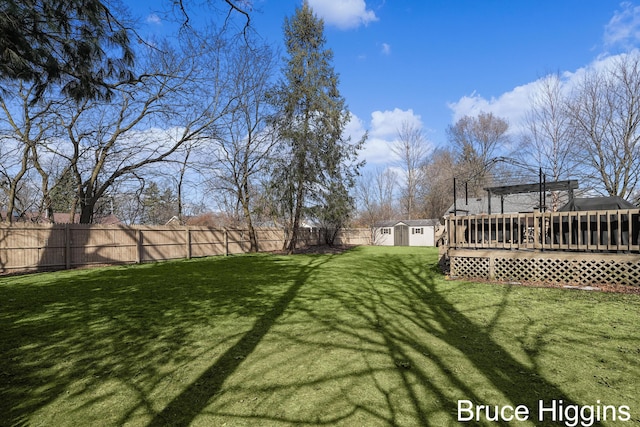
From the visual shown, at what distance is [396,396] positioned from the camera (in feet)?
8.06

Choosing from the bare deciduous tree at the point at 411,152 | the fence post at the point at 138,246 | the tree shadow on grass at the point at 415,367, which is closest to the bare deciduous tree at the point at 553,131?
the bare deciduous tree at the point at 411,152

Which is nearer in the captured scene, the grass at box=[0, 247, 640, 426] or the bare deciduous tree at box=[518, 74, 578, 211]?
the grass at box=[0, 247, 640, 426]

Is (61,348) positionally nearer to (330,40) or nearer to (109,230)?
(109,230)

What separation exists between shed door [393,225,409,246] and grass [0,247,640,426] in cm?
2340

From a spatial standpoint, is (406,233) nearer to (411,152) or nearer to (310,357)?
(411,152)

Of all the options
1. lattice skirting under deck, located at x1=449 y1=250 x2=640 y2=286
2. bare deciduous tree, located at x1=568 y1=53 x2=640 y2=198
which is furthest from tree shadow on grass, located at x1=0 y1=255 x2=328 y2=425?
bare deciduous tree, located at x1=568 y1=53 x2=640 y2=198

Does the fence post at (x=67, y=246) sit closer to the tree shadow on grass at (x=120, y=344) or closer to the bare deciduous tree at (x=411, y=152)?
the tree shadow on grass at (x=120, y=344)

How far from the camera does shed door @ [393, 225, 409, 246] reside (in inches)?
1158

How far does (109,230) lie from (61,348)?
34.8 ft

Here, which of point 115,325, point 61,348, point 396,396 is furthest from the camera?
point 115,325

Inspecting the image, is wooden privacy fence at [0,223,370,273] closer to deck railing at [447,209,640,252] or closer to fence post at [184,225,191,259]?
fence post at [184,225,191,259]

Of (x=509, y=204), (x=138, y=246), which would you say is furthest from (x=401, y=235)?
(x=138, y=246)

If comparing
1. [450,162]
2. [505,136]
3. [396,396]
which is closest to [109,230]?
[396,396]

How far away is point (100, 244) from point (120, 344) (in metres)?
10.7
